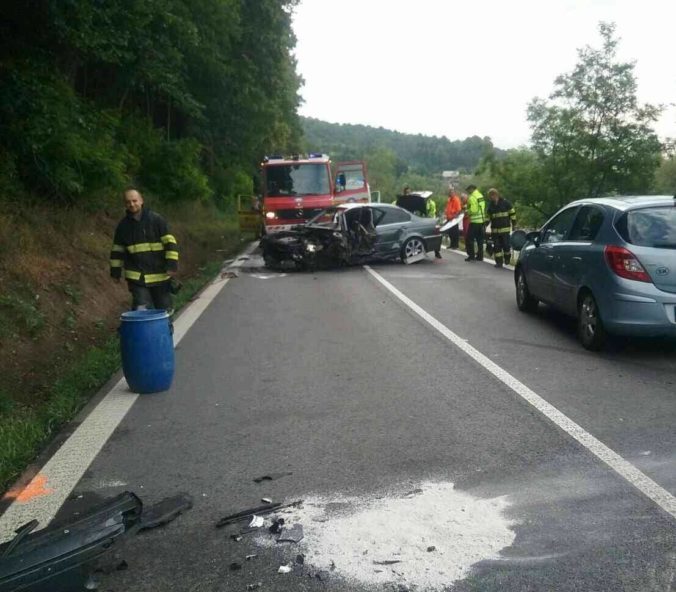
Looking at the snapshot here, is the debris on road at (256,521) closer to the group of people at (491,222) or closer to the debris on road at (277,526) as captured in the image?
the debris on road at (277,526)

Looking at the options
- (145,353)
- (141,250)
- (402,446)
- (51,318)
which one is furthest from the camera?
(51,318)

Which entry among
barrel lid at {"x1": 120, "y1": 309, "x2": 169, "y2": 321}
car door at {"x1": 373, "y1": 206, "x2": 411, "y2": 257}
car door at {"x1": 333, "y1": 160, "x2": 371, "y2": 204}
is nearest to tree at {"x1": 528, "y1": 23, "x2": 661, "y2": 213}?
car door at {"x1": 333, "y1": 160, "x2": 371, "y2": 204}

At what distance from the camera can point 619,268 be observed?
25.5 ft

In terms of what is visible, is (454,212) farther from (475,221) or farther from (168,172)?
(168,172)

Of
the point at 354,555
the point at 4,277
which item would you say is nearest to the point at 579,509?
the point at 354,555

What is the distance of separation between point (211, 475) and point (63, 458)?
112 cm

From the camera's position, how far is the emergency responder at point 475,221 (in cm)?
1892

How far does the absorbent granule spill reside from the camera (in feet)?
11.7

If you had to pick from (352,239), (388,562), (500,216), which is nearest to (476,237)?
(500,216)

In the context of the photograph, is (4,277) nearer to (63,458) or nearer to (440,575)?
(63,458)

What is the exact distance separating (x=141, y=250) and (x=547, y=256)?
15.8 feet

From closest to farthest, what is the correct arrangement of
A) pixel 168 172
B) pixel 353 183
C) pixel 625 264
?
pixel 625 264 → pixel 168 172 → pixel 353 183

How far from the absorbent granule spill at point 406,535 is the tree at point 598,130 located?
1352 inches

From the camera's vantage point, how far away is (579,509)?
4.17 m
